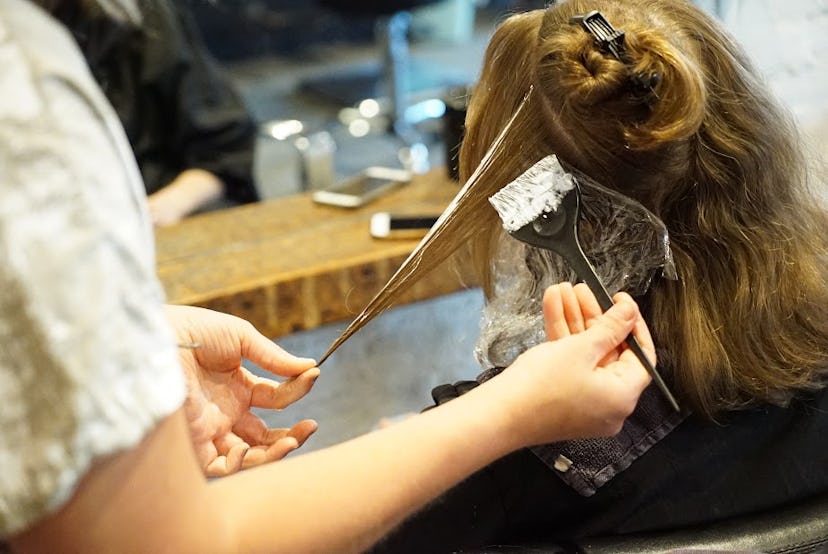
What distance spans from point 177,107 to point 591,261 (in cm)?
121

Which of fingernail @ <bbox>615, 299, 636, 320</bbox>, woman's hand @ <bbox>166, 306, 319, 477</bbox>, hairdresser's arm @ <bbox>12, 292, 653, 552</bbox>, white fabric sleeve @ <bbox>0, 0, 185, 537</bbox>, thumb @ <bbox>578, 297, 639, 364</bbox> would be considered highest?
white fabric sleeve @ <bbox>0, 0, 185, 537</bbox>

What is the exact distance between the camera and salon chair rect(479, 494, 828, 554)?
750 mm

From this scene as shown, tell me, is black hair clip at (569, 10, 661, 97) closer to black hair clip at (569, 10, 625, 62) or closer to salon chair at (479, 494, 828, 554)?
black hair clip at (569, 10, 625, 62)

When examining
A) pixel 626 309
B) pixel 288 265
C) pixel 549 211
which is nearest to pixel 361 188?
pixel 288 265

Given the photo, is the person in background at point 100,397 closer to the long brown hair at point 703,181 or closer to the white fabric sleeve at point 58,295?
the white fabric sleeve at point 58,295

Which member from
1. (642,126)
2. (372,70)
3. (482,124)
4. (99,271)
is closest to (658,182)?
(642,126)

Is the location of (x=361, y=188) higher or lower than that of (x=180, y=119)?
higher

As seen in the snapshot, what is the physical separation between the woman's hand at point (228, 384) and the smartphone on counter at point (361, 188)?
648 millimetres

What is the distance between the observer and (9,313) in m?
0.43

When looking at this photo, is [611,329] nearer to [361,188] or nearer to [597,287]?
[597,287]

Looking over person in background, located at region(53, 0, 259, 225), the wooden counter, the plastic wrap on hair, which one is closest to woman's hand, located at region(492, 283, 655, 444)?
the plastic wrap on hair

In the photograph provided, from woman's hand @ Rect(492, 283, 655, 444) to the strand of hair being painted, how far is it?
0.61 feet

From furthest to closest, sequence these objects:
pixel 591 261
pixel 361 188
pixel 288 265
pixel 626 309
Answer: pixel 361 188 → pixel 288 265 → pixel 591 261 → pixel 626 309

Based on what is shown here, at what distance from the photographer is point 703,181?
0.77 m
